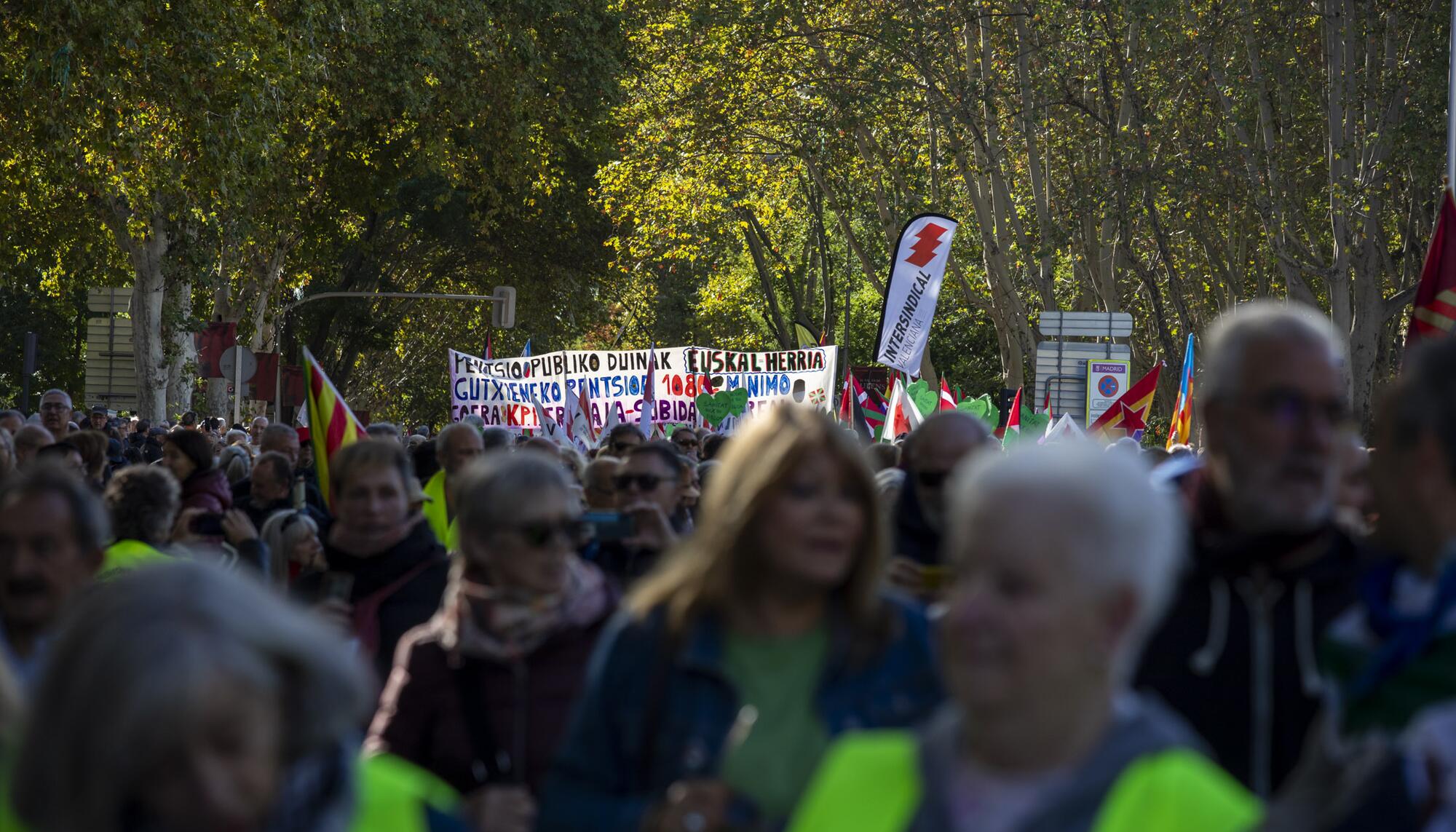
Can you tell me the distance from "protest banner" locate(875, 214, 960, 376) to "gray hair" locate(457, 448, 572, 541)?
1444cm

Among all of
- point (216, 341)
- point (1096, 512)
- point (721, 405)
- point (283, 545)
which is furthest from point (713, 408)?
point (1096, 512)

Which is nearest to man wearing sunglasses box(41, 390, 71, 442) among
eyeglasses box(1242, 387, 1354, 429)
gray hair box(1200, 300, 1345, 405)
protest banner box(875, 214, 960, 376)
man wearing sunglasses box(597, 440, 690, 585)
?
protest banner box(875, 214, 960, 376)

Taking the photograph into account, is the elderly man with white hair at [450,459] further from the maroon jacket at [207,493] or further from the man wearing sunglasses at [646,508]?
the man wearing sunglasses at [646,508]

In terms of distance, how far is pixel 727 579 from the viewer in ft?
10.3

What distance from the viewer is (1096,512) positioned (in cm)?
231

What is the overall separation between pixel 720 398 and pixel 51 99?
22.7ft

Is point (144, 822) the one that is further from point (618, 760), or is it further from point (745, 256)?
point (745, 256)

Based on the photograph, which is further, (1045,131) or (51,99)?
(1045,131)

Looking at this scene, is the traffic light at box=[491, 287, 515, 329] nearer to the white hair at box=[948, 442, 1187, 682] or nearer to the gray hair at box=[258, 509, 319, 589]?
the gray hair at box=[258, 509, 319, 589]

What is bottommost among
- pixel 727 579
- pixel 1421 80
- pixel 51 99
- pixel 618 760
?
pixel 618 760

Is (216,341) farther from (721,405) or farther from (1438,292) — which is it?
(1438,292)

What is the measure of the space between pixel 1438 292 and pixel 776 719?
219 inches

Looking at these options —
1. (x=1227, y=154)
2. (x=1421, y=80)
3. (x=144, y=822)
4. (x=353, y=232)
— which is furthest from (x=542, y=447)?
(x=353, y=232)

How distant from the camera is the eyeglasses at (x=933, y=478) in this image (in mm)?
5500
